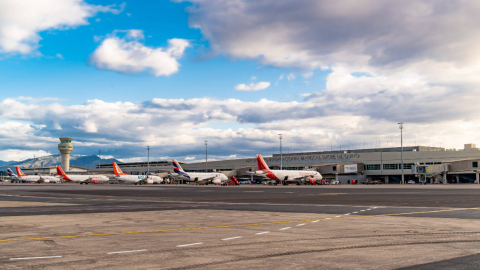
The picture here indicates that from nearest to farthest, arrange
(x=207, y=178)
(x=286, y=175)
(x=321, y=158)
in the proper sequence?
(x=286, y=175) < (x=207, y=178) < (x=321, y=158)

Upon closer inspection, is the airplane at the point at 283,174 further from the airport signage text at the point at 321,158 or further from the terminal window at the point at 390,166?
the airport signage text at the point at 321,158

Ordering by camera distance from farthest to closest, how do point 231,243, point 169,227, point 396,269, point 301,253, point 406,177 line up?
point 406,177
point 169,227
point 231,243
point 301,253
point 396,269

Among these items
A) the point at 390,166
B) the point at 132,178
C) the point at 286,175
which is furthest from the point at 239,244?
the point at 390,166

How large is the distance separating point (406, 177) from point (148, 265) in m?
139

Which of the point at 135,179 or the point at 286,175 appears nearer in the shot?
the point at 286,175

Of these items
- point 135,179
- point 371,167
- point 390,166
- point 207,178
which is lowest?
point 135,179

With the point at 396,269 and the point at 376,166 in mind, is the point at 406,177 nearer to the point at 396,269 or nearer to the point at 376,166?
the point at 376,166

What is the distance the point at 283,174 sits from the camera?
108938mm

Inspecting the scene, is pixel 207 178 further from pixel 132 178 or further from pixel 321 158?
pixel 321 158

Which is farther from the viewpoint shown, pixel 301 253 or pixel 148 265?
pixel 301 253

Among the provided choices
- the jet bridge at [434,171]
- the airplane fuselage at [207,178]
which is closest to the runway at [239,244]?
the jet bridge at [434,171]

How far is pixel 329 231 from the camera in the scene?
15305 millimetres

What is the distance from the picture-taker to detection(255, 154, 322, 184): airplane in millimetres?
105425

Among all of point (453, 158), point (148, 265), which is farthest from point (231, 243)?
point (453, 158)
